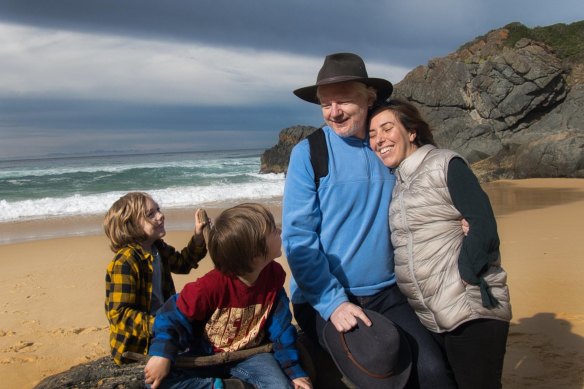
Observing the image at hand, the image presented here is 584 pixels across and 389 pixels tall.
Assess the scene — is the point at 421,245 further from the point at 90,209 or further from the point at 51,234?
the point at 90,209

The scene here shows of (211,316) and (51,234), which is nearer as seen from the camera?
(211,316)

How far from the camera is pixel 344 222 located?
298cm

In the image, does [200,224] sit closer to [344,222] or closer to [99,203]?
[344,222]

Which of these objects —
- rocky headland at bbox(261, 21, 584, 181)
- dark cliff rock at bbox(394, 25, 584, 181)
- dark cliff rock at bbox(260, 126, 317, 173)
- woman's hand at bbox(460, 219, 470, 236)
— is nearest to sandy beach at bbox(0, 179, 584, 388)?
woman's hand at bbox(460, 219, 470, 236)

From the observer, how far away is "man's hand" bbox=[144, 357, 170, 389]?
8.20 feet

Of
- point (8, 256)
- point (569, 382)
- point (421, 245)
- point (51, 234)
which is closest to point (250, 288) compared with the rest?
point (421, 245)

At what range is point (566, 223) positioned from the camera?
995cm

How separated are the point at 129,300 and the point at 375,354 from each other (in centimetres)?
132

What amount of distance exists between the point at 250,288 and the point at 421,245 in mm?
901

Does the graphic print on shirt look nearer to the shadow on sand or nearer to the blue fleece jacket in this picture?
the blue fleece jacket

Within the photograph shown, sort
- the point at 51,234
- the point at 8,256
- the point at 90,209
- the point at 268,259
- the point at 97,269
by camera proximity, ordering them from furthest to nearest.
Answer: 1. the point at 90,209
2. the point at 51,234
3. the point at 8,256
4. the point at 97,269
5. the point at 268,259

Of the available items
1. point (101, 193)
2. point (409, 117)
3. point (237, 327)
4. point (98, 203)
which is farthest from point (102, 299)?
point (101, 193)

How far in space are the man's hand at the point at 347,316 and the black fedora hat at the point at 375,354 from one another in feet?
0.09

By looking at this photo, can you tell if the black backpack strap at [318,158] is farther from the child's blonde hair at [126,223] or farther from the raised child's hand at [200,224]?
the child's blonde hair at [126,223]
